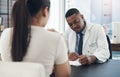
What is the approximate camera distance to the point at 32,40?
1.23 m

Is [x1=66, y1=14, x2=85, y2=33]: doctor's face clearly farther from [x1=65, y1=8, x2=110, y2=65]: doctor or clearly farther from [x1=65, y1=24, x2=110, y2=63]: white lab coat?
[x1=65, y1=24, x2=110, y2=63]: white lab coat

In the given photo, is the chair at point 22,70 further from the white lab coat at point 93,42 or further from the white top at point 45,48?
the white lab coat at point 93,42

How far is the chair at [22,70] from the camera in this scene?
2.81 ft

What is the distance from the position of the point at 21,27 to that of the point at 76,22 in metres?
1.32

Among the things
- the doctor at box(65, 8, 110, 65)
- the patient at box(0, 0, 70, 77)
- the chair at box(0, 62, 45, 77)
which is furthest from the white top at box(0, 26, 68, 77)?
the doctor at box(65, 8, 110, 65)

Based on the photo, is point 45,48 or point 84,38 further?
point 84,38

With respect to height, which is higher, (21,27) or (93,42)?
(21,27)

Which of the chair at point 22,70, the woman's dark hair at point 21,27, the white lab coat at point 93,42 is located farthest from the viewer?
the white lab coat at point 93,42

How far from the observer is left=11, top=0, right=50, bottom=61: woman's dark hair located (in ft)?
4.00

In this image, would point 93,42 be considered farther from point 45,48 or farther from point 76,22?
point 45,48

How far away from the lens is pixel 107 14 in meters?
4.34

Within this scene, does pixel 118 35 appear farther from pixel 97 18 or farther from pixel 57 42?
pixel 57 42

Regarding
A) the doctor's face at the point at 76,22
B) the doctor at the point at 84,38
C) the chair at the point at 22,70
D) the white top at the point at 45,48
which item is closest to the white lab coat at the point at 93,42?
the doctor at the point at 84,38

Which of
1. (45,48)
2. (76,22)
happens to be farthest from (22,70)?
(76,22)
